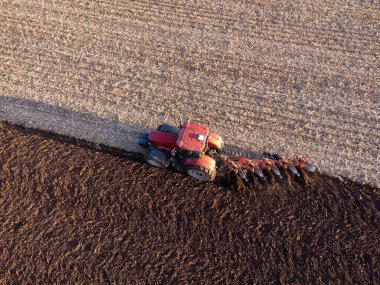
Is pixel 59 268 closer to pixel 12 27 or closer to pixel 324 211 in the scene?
pixel 324 211

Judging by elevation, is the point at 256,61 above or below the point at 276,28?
below

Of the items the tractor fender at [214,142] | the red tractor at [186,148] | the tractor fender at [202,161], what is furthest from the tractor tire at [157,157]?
the tractor fender at [214,142]

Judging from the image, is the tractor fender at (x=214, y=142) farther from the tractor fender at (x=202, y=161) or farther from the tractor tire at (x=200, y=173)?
the tractor tire at (x=200, y=173)

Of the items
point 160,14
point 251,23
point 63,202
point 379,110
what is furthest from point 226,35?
point 63,202

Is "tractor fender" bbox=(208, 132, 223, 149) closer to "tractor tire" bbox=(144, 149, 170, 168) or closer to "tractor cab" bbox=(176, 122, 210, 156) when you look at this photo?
"tractor cab" bbox=(176, 122, 210, 156)

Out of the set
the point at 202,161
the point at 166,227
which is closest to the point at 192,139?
the point at 202,161

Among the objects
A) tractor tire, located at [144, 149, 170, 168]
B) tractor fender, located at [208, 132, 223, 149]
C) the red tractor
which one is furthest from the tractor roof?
tractor tire, located at [144, 149, 170, 168]
